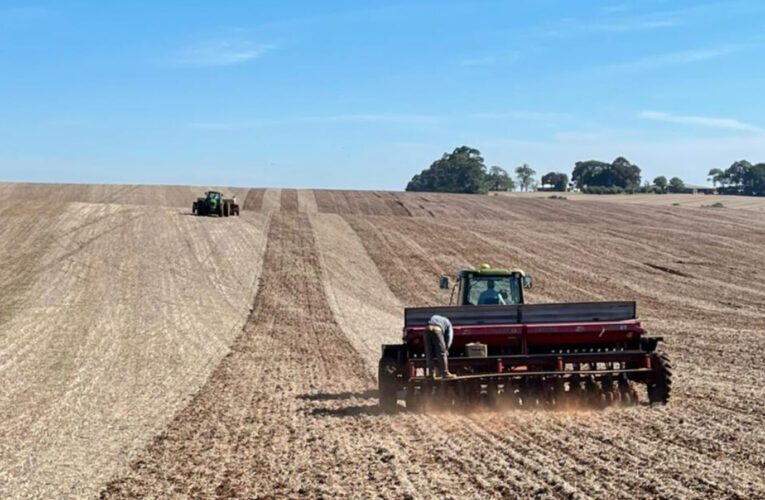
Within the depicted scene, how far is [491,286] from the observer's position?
17.5 metres

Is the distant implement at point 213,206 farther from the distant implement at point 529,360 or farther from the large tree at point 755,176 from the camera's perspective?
the large tree at point 755,176


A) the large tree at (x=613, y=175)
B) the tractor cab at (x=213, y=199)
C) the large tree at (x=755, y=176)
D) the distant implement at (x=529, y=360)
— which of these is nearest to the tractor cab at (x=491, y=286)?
the distant implement at (x=529, y=360)

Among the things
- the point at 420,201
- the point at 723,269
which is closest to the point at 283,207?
the point at 420,201

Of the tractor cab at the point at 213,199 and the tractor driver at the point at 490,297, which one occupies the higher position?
the tractor cab at the point at 213,199

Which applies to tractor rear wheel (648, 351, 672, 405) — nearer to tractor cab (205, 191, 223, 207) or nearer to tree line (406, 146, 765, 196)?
tractor cab (205, 191, 223, 207)

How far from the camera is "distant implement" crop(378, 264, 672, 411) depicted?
46.6 ft

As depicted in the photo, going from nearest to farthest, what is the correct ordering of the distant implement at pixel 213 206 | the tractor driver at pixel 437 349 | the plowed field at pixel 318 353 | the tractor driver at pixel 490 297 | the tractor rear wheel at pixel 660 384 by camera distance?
the plowed field at pixel 318 353 < the tractor driver at pixel 437 349 < the tractor rear wheel at pixel 660 384 < the tractor driver at pixel 490 297 < the distant implement at pixel 213 206

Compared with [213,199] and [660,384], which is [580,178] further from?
[660,384]

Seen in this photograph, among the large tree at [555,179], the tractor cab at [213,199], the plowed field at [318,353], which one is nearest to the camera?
the plowed field at [318,353]

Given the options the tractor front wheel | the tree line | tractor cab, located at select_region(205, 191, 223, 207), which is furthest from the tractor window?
the tree line

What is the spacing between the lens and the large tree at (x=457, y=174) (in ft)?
428

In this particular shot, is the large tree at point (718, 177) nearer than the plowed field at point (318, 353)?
No

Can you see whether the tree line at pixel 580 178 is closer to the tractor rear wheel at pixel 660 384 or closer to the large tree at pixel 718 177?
the large tree at pixel 718 177

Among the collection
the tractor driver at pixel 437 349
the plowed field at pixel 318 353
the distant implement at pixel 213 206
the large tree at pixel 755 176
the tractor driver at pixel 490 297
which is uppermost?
the large tree at pixel 755 176
